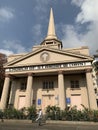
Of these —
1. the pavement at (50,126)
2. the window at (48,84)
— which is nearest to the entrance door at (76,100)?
the window at (48,84)

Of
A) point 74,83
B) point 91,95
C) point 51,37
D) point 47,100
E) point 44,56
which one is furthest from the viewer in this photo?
point 51,37

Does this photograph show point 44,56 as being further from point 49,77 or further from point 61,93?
point 61,93

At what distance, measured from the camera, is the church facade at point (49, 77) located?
22.1 metres

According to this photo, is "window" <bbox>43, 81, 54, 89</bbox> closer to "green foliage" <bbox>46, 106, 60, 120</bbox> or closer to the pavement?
"green foliage" <bbox>46, 106, 60, 120</bbox>

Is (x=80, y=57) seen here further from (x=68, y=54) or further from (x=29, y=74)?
(x=29, y=74)

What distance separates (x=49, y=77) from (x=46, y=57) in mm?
3830

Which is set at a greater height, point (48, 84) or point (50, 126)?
point (48, 84)

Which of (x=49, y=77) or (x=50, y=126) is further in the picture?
(x=49, y=77)

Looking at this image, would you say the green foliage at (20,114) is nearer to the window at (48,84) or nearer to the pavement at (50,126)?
the pavement at (50,126)

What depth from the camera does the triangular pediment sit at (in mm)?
Answer: 22505

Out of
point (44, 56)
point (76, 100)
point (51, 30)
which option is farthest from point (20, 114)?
point (51, 30)

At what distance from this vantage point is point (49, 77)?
25.2 meters

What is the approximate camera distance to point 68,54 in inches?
906

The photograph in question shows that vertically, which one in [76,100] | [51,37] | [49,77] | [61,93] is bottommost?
[76,100]
